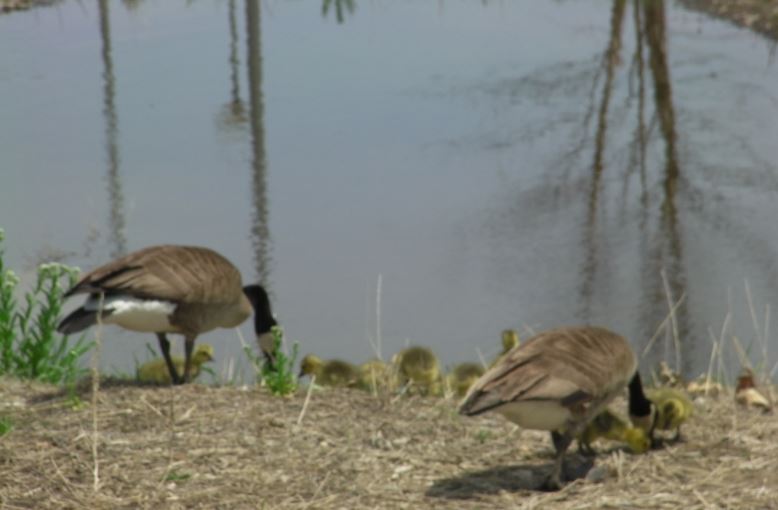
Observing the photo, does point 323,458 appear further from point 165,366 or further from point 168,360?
point 165,366

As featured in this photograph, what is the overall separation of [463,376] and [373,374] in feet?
2.43

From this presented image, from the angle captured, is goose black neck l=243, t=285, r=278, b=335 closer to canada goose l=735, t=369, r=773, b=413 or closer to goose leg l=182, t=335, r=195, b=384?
goose leg l=182, t=335, r=195, b=384

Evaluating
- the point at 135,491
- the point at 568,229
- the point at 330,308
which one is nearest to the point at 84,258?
the point at 330,308

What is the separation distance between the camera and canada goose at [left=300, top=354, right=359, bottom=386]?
7.50m

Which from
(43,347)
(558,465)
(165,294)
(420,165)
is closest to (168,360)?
(165,294)

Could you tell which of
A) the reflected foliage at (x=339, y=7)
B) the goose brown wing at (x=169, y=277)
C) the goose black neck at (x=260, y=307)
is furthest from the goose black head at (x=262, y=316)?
the reflected foliage at (x=339, y=7)

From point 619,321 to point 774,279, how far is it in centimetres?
110

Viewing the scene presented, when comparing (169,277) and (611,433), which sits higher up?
(169,277)

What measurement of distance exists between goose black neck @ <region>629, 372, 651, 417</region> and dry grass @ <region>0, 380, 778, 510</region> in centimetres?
18

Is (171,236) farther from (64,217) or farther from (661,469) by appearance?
(661,469)

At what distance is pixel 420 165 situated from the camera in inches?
408

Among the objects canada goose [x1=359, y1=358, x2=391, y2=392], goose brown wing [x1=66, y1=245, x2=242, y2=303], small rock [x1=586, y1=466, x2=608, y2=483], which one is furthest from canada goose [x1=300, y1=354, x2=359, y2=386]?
small rock [x1=586, y1=466, x2=608, y2=483]

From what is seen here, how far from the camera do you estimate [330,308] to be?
8609 mm

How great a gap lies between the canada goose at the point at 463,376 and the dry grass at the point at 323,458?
2.35 ft
